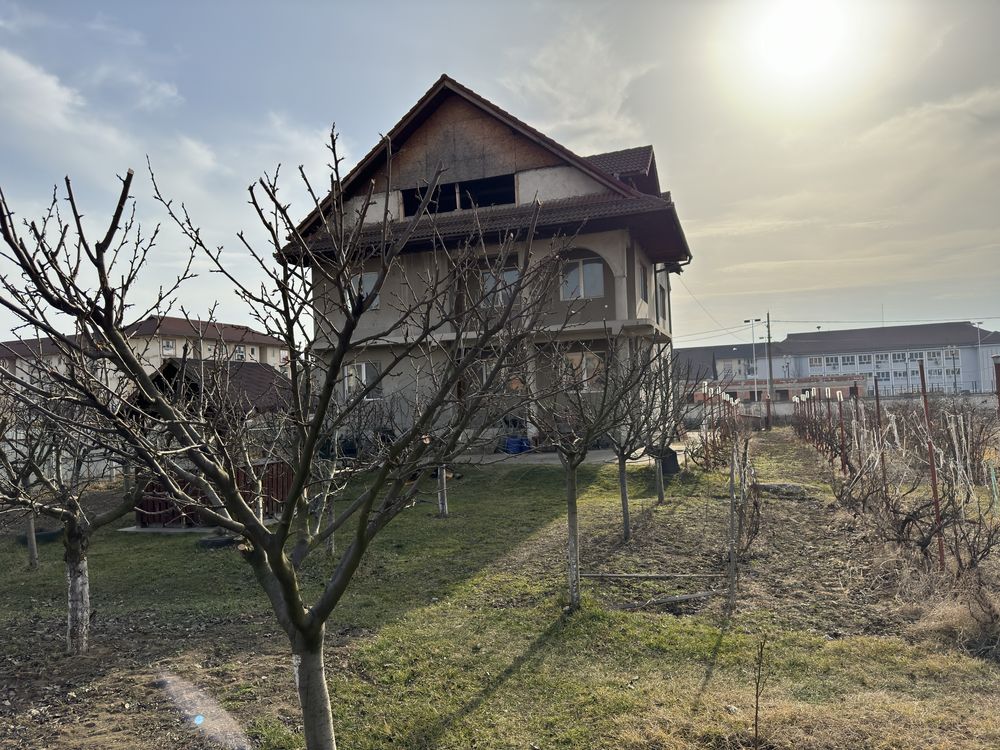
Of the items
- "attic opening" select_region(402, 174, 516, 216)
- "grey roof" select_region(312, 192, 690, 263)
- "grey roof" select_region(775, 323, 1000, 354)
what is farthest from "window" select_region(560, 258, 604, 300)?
"grey roof" select_region(775, 323, 1000, 354)

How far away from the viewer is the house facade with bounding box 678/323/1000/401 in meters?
74.3

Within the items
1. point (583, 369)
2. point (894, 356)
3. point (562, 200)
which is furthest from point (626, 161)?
point (894, 356)

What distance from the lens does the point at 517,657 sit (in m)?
5.50

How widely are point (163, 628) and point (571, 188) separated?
49.4 ft

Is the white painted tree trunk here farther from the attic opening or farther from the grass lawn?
the attic opening

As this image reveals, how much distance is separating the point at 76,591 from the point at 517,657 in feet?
13.6

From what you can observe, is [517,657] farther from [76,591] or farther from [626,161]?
[626,161]

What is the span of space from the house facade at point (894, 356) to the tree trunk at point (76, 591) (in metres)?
69.6

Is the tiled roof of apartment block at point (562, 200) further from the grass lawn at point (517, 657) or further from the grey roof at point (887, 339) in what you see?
the grey roof at point (887, 339)

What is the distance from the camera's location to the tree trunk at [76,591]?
5914 millimetres

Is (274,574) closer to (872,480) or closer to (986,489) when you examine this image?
(872,480)

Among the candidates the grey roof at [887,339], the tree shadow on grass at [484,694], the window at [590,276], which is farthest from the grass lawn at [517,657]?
the grey roof at [887,339]

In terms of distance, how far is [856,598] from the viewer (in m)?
6.63

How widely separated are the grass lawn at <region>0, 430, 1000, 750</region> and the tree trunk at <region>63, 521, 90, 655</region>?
177mm
